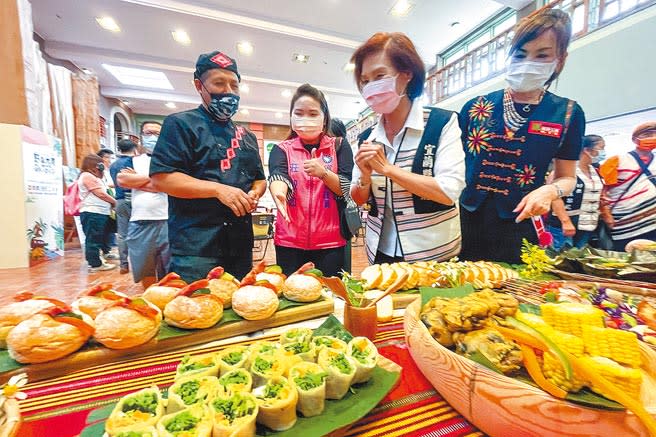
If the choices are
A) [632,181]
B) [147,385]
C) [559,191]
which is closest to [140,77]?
[147,385]

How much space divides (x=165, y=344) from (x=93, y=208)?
5713 mm

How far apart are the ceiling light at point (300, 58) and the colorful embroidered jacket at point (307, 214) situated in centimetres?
731

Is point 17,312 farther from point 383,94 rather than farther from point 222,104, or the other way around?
point 383,94

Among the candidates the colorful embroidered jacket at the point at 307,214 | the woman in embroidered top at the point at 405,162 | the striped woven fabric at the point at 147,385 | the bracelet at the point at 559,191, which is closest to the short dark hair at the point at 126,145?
the colorful embroidered jacket at the point at 307,214

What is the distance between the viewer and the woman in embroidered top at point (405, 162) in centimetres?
129

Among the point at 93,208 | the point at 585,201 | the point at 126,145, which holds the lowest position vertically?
the point at 93,208

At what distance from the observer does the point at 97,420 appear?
0.53m

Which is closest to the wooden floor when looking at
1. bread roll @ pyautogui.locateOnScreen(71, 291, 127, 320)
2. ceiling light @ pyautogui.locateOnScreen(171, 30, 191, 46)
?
bread roll @ pyautogui.locateOnScreen(71, 291, 127, 320)

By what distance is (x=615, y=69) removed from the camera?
4.14m

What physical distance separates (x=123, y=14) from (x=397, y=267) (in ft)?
26.8

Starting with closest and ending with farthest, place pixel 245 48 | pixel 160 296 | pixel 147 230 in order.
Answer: pixel 160 296, pixel 147 230, pixel 245 48

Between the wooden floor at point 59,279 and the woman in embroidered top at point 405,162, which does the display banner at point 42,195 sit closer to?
the wooden floor at point 59,279

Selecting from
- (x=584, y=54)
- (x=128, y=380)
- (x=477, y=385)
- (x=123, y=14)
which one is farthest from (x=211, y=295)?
(x=123, y=14)

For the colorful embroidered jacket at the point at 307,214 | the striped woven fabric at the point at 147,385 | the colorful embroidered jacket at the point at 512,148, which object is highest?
the colorful embroidered jacket at the point at 512,148
